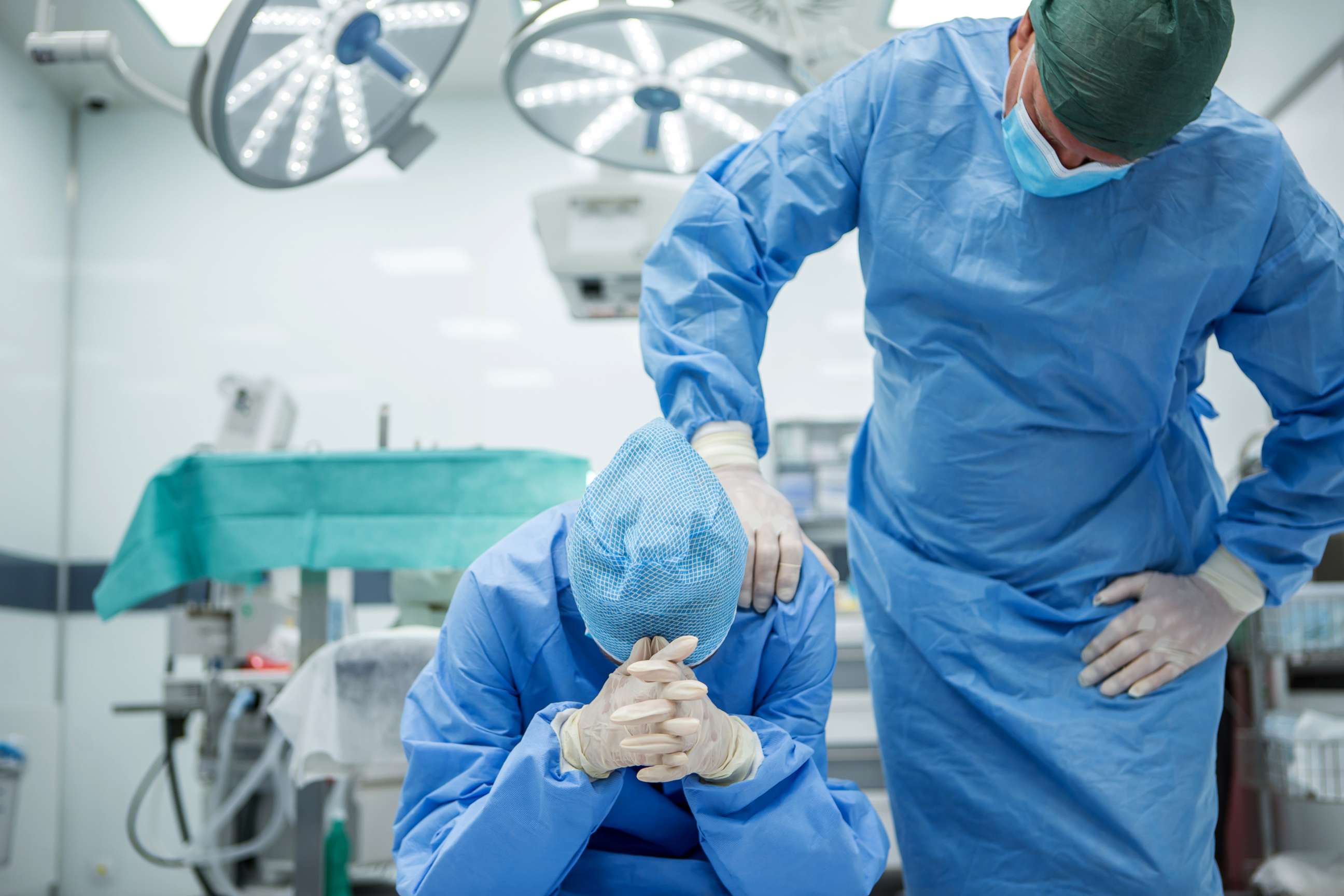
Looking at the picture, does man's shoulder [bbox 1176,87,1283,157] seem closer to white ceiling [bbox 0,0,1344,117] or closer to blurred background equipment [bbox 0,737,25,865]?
white ceiling [bbox 0,0,1344,117]

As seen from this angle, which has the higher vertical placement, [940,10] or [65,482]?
[940,10]

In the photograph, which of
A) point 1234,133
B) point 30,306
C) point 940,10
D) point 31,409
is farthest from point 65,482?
point 1234,133

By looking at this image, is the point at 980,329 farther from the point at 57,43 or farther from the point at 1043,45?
the point at 57,43

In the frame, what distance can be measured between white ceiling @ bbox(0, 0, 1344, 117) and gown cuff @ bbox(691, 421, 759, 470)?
2383 mm

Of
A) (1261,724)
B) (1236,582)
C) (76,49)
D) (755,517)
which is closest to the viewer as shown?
(755,517)

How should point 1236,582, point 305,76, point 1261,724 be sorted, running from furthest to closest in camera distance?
point 1261,724, point 305,76, point 1236,582

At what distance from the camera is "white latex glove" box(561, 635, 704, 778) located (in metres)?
0.86

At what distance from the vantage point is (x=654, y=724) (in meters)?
0.88

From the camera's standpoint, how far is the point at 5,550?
14.6ft

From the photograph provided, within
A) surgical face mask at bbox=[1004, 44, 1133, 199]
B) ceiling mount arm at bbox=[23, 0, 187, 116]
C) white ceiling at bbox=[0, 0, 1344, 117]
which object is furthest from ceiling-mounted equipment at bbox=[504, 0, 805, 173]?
surgical face mask at bbox=[1004, 44, 1133, 199]

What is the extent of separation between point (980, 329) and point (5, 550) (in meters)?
4.46

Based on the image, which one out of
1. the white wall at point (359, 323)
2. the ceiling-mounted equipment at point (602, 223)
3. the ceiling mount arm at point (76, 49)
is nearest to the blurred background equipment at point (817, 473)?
the white wall at point (359, 323)

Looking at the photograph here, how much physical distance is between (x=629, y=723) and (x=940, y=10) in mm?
4174

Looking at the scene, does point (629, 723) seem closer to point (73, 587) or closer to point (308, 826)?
point (308, 826)
